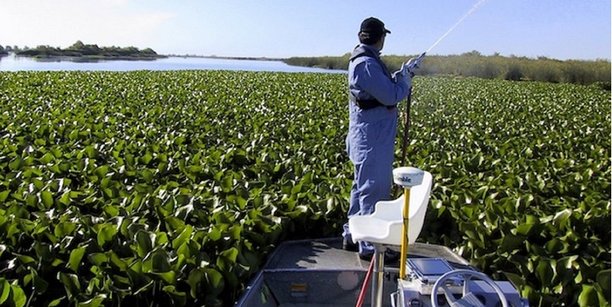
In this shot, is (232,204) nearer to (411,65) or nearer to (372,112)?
(372,112)

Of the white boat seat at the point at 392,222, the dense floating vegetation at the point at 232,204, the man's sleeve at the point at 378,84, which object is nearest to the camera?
the white boat seat at the point at 392,222

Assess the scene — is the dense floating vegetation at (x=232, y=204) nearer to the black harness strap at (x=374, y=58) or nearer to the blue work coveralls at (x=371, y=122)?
the blue work coveralls at (x=371, y=122)

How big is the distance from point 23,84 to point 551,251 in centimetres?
1688

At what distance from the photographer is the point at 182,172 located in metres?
5.81

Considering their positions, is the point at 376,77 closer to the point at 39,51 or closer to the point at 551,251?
the point at 551,251

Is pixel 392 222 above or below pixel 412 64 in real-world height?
below

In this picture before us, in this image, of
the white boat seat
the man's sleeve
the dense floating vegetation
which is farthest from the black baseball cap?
the dense floating vegetation

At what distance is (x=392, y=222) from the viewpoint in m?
2.90

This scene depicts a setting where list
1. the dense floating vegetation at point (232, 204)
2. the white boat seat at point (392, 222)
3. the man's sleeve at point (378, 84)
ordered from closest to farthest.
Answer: the white boat seat at point (392, 222), the dense floating vegetation at point (232, 204), the man's sleeve at point (378, 84)

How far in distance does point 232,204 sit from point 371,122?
1.31m

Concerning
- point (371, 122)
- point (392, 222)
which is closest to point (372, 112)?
point (371, 122)

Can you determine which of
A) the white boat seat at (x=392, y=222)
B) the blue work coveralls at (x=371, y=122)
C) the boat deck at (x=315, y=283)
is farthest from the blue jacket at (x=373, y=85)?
the boat deck at (x=315, y=283)

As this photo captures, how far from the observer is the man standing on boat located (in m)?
3.64

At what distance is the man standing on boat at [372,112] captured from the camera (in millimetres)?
3643
